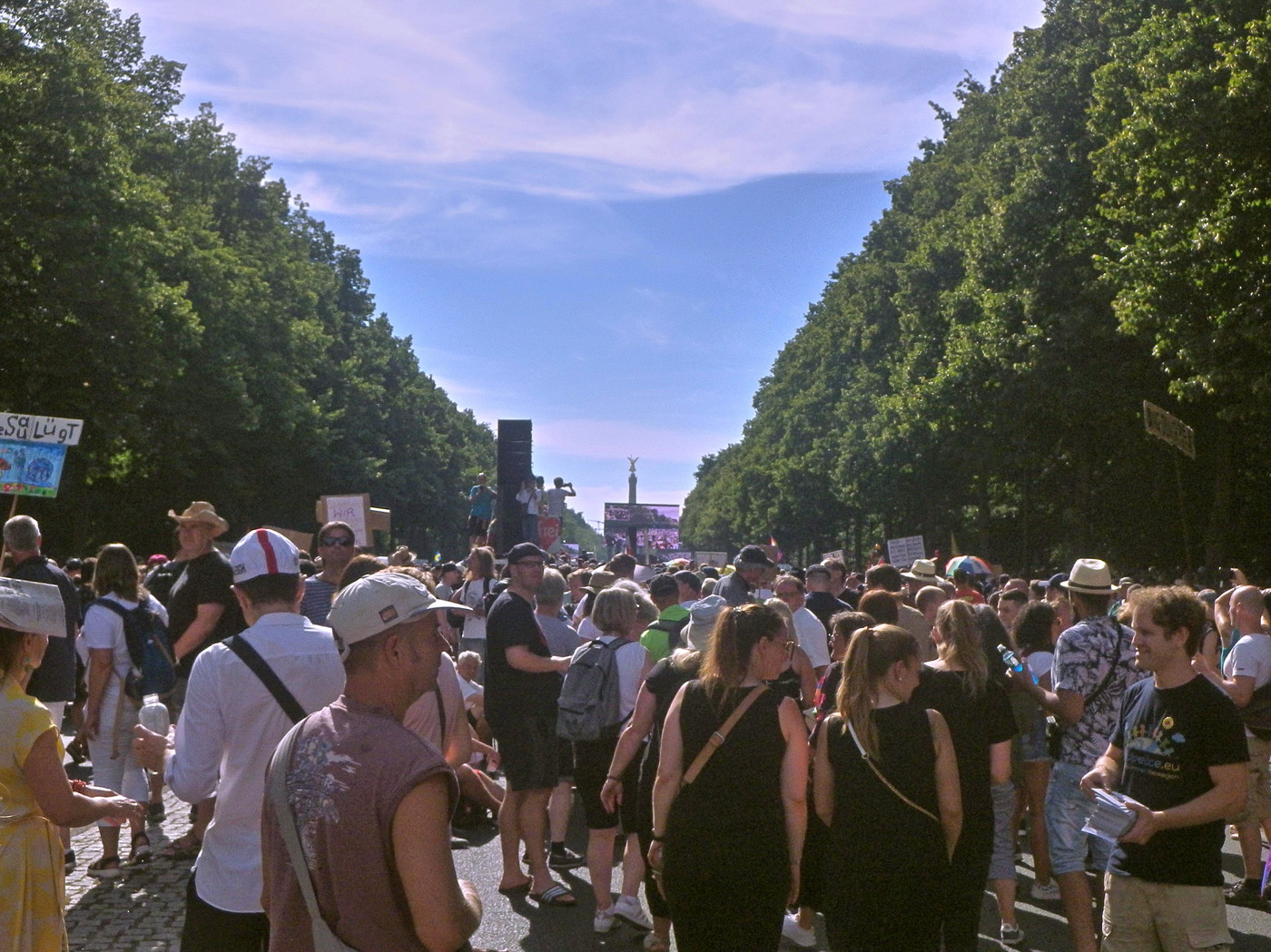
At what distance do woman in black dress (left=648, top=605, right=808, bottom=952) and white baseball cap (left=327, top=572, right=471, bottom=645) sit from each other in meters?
2.41

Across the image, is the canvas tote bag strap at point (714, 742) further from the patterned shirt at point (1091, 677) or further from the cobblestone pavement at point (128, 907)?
the cobblestone pavement at point (128, 907)

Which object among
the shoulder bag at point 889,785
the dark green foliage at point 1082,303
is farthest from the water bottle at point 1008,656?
the dark green foliage at point 1082,303

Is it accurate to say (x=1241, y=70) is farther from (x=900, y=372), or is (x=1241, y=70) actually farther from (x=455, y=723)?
(x=900, y=372)

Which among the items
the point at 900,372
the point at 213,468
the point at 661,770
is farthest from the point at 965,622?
the point at 213,468

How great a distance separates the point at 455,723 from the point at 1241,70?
799 inches

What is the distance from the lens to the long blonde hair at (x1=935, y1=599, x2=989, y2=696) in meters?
6.96

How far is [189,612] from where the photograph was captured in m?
8.20

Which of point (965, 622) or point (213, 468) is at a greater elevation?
point (213, 468)

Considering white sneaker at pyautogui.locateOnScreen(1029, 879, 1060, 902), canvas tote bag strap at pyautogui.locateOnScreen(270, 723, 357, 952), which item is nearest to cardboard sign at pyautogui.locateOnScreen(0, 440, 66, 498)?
white sneaker at pyautogui.locateOnScreen(1029, 879, 1060, 902)

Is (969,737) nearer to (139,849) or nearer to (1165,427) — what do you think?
(139,849)

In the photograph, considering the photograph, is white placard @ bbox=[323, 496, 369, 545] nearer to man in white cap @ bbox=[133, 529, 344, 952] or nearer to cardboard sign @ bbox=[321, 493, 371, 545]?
cardboard sign @ bbox=[321, 493, 371, 545]

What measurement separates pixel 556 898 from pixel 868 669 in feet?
12.8

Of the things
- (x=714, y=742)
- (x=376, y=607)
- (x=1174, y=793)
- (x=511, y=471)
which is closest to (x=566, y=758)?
(x=714, y=742)

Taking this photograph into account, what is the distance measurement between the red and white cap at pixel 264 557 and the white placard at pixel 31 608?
0.53 meters
